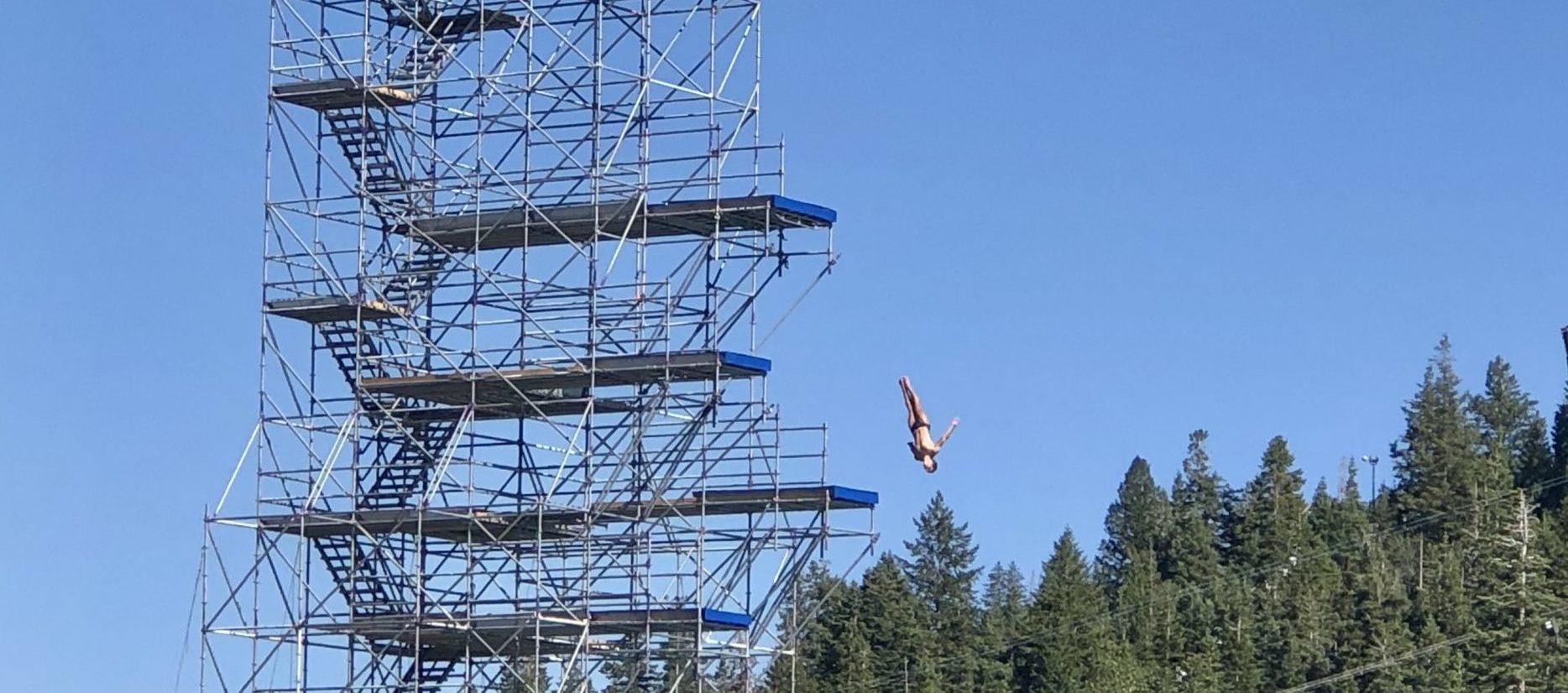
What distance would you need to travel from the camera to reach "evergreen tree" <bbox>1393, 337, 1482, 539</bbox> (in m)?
143

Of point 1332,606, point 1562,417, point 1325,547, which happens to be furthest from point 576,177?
point 1562,417

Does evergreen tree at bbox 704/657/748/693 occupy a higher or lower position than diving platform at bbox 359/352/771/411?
lower

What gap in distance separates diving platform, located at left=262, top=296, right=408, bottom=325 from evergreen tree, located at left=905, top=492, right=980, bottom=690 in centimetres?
5304

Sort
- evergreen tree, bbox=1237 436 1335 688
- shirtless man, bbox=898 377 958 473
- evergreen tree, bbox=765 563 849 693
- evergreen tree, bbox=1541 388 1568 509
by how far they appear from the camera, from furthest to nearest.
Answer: evergreen tree, bbox=1541 388 1568 509 < evergreen tree, bbox=1237 436 1335 688 < evergreen tree, bbox=765 563 849 693 < shirtless man, bbox=898 377 958 473

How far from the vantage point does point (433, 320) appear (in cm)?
6047

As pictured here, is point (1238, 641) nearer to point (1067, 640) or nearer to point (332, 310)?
point (1067, 640)

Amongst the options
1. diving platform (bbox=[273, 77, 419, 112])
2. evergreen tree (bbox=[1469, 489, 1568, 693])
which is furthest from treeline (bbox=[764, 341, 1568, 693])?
diving platform (bbox=[273, 77, 419, 112])

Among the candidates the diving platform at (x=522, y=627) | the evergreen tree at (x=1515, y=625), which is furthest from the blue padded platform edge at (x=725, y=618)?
the evergreen tree at (x=1515, y=625)

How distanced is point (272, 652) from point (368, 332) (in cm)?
631

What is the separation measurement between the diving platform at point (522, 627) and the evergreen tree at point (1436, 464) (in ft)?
280

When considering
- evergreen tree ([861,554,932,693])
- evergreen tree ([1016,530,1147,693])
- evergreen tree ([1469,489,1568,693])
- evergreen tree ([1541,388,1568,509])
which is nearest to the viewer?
evergreen tree ([1469,489,1568,693])

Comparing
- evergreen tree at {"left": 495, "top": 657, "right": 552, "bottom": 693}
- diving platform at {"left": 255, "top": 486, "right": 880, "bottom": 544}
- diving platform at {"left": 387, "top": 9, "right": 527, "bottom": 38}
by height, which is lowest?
evergreen tree at {"left": 495, "top": 657, "right": 552, "bottom": 693}

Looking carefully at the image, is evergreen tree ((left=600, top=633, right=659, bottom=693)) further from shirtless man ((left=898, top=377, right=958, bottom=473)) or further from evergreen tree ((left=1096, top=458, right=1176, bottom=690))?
evergreen tree ((left=1096, top=458, right=1176, bottom=690))

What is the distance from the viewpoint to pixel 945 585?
414ft
